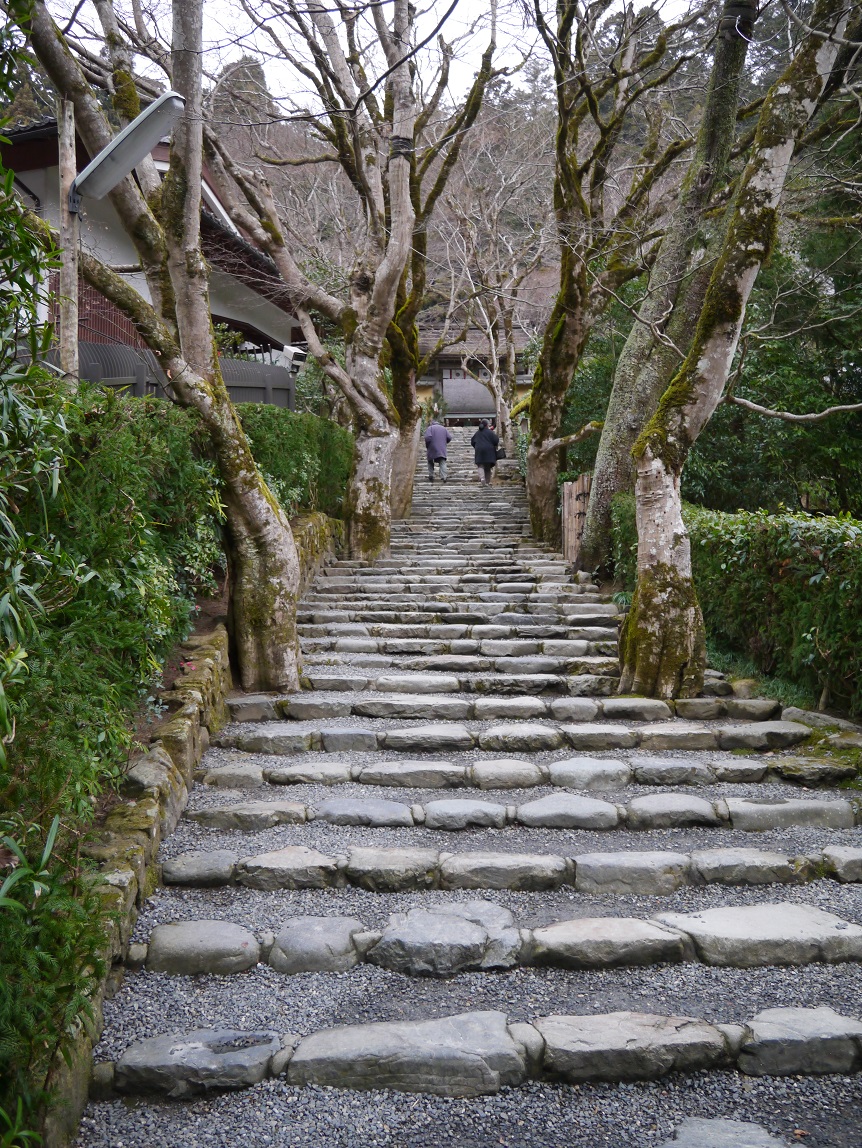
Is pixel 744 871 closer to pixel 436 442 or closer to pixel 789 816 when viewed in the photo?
pixel 789 816

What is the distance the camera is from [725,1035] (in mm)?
2967

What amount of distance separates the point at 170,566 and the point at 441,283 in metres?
27.5

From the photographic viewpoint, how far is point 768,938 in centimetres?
349

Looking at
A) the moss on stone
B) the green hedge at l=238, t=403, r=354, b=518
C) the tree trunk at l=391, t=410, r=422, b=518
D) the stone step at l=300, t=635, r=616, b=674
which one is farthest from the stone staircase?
the tree trunk at l=391, t=410, r=422, b=518

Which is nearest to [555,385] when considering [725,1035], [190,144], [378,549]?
[378,549]

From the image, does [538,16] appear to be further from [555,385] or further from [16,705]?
[16,705]

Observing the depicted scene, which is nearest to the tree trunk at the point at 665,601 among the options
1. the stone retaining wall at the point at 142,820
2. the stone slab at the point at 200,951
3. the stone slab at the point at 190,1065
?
the stone retaining wall at the point at 142,820

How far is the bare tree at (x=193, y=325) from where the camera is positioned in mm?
5941

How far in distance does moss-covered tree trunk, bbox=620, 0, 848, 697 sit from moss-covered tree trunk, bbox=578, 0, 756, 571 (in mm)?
632

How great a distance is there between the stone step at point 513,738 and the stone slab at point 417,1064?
2845mm

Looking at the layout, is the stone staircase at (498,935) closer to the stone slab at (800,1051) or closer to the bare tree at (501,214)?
the stone slab at (800,1051)

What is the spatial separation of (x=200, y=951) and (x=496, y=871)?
139cm

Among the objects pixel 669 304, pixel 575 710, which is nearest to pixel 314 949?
pixel 575 710

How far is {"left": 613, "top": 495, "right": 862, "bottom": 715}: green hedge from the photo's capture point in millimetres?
5496
